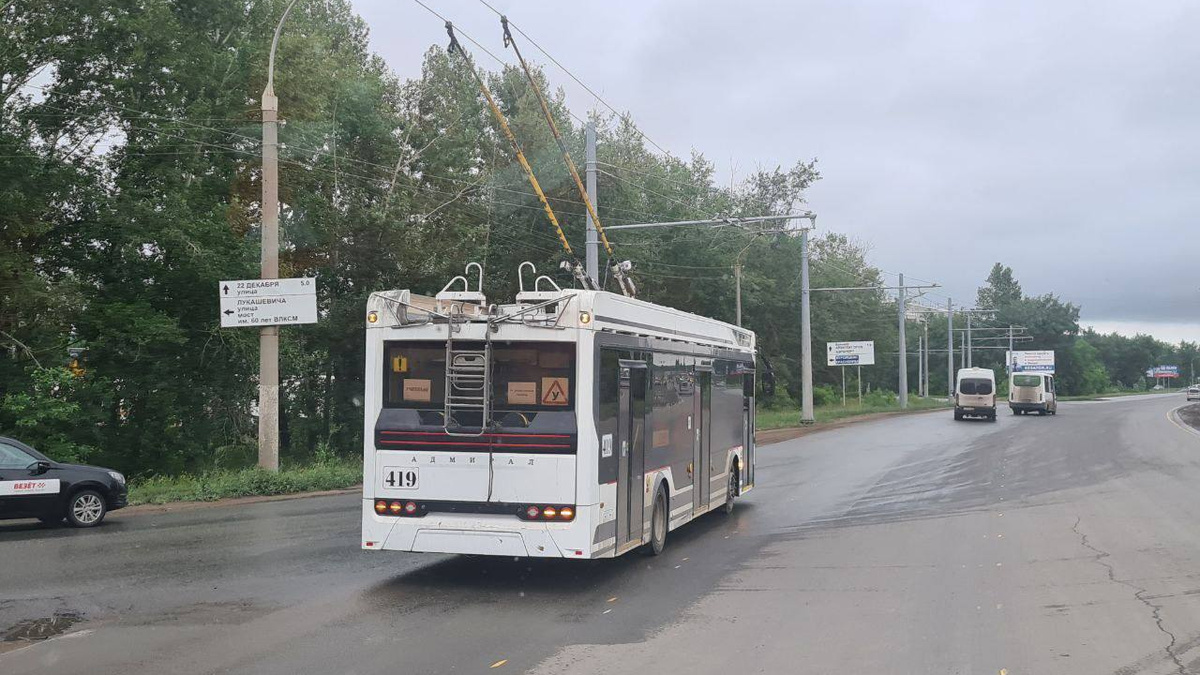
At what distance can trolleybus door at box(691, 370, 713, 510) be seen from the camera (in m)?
13.8

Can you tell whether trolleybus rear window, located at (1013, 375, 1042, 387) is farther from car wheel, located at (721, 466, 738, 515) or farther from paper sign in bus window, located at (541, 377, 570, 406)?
paper sign in bus window, located at (541, 377, 570, 406)

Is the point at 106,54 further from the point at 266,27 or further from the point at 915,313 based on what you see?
the point at 915,313

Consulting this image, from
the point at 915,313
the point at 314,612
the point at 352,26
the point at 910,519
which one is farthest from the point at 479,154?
the point at 915,313

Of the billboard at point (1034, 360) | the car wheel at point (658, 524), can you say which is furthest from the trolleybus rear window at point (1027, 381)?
the billboard at point (1034, 360)

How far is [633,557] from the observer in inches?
475

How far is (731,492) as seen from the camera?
1609 cm

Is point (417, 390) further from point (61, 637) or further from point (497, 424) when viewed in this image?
point (61, 637)

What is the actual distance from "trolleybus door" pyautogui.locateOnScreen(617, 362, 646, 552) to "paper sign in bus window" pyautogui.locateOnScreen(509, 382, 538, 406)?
1049 mm

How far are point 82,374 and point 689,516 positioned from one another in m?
19.6

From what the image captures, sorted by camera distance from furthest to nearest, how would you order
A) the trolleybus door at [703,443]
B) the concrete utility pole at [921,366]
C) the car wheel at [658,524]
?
the concrete utility pole at [921,366] < the trolleybus door at [703,443] < the car wheel at [658,524]

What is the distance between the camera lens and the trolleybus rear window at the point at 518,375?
32.3 feet

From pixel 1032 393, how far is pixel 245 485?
47.7 meters

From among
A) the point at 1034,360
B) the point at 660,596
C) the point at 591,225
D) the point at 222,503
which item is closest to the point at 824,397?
the point at 1034,360

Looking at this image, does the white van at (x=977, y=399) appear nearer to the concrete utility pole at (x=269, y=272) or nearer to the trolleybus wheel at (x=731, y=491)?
the trolleybus wheel at (x=731, y=491)
